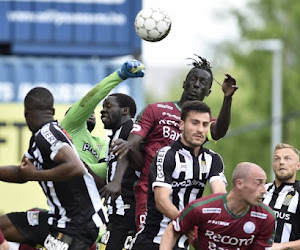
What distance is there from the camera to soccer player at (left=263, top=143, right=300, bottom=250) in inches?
426

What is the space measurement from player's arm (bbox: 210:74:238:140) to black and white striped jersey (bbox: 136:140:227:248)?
66 centimetres

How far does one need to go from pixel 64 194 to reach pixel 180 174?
1.16 meters

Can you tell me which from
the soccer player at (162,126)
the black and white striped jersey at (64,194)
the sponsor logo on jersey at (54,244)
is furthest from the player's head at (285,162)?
the sponsor logo on jersey at (54,244)

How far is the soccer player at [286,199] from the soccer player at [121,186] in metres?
1.57

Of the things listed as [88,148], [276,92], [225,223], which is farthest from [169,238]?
[276,92]

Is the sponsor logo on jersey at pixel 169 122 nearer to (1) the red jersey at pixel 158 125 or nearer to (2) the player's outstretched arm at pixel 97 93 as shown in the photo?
(1) the red jersey at pixel 158 125

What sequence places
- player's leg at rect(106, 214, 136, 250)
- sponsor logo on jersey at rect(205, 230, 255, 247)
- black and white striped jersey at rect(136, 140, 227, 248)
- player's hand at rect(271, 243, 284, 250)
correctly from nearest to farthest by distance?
1. sponsor logo on jersey at rect(205, 230, 255, 247)
2. black and white striped jersey at rect(136, 140, 227, 248)
3. player's hand at rect(271, 243, 284, 250)
4. player's leg at rect(106, 214, 136, 250)

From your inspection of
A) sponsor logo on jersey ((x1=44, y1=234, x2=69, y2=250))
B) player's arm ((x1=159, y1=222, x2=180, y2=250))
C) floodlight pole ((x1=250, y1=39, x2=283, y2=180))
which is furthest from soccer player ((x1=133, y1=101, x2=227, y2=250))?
floodlight pole ((x1=250, y1=39, x2=283, y2=180))

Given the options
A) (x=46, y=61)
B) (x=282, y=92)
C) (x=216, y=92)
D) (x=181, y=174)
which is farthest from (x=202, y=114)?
(x=216, y=92)

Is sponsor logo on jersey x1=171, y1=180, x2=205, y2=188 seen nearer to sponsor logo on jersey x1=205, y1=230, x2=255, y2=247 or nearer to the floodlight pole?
sponsor logo on jersey x1=205, y1=230, x2=255, y2=247

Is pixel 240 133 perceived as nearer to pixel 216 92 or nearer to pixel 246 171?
pixel 216 92

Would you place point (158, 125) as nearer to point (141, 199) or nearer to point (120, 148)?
point (120, 148)

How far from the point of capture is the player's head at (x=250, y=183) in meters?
8.65

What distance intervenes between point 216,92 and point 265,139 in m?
8.09
